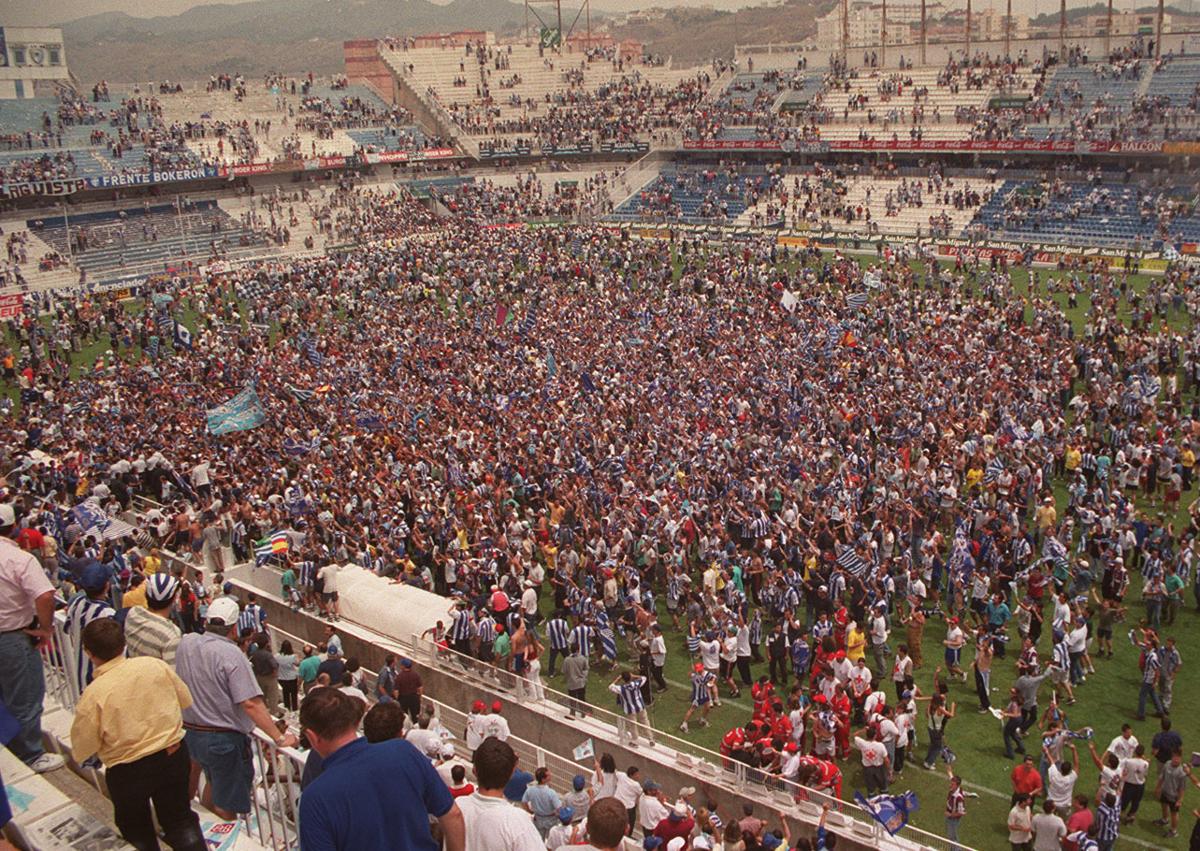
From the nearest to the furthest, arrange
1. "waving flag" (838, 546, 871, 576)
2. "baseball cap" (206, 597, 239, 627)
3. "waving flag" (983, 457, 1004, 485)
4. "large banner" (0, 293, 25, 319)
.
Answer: "baseball cap" (206, 597, 239, 627), "waving flag" (838, 546, 871, 576), "waving flag" (983, 457, 1004, 485), "large banner" (0, 293, 25, 319)

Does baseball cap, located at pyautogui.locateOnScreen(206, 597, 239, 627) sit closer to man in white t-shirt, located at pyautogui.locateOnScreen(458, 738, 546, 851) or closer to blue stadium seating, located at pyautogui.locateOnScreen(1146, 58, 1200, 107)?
man in white t-shirt, located at pyautogui.locateOnScreen(458, 738, 546, 851)

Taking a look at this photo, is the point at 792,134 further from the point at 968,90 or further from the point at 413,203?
the point at 413,203

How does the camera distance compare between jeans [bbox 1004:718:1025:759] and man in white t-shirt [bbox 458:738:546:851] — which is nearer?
man in white t-shirt [bbox 458:738:546:851]

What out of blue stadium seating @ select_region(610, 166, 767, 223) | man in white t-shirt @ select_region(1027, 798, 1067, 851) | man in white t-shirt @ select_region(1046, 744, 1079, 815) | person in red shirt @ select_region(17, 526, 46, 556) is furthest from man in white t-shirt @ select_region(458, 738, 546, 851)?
blue stadium seating @ select_region(610, 166, 767, 223)

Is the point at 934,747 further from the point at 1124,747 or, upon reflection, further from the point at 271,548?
the point at 271,548

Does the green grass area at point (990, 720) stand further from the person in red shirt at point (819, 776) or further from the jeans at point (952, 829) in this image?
the person in red shirt at point (819, 776)
